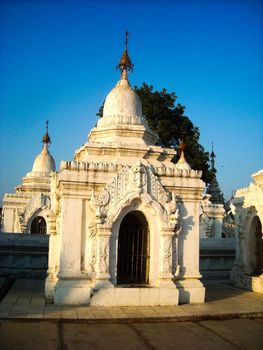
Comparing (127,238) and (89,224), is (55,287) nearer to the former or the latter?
(89,224)

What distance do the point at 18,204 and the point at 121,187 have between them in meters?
18.6

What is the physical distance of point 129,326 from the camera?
31.9 ft

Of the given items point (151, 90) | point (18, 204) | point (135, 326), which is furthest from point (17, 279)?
point (151, 90)

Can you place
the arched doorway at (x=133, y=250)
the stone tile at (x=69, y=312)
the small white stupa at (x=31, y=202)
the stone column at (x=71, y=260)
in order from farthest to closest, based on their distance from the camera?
the small white stupa at (x=31, y=202) < the arched doorway at (x=133, y=250) < the stone column at (x=71, y=260) < the stone tile at (x=69, y=312)

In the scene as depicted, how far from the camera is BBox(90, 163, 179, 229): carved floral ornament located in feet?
39.3

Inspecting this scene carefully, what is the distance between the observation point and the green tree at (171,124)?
36406mm

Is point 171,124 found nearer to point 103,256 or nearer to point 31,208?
point 31,208

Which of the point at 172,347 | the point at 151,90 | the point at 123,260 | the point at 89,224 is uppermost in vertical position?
the point at 151,90

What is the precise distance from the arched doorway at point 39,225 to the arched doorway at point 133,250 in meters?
15.6

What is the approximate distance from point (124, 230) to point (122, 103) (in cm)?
449

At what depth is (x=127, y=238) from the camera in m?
13.3

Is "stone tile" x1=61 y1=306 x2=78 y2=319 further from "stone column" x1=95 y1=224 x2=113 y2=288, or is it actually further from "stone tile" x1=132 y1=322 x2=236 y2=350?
"stone tile" x1=132 y1=322 x2=236 y2=350

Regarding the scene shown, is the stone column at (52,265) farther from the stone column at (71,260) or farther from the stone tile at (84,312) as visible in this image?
the stone tile at (84,312)

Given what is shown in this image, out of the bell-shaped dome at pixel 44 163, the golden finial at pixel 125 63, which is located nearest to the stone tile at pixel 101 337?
the golden finial at pixel 125 63
